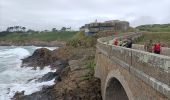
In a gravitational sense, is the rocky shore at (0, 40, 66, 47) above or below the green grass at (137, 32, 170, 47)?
below

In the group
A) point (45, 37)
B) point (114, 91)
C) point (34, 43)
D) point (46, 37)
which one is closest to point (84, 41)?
point (114, 91)

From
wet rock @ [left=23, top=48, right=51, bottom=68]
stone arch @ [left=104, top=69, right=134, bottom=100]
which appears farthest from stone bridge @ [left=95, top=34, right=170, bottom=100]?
wet rock @ [left=23, top=48, right=51, bottom=68]

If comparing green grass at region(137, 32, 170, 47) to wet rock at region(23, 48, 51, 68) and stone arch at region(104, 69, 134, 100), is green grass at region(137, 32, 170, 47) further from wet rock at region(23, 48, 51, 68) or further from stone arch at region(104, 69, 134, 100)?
wet rock at region(23, 48, 51, 68)

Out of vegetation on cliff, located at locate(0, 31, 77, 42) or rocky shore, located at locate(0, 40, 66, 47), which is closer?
rocky shore, located at locate(0, 40, 66, 47)

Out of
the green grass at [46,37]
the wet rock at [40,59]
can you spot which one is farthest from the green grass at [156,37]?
the green grass at [46,37]

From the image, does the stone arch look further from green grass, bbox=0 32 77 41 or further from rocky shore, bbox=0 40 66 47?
green grass, bbox=0 32 77 41

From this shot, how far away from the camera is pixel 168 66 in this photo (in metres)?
7.62

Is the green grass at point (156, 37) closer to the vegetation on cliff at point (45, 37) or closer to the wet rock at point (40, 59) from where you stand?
the wet rock at point (40, 59)

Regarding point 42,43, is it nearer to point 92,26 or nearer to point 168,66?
point 92,26

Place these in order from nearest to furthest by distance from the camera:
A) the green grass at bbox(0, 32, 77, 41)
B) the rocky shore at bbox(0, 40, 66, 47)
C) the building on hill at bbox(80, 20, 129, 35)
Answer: the building on hill at bbox(80, 20, 129, 35)
the rocky shore at bbox(0, 40, 66, 47)
the green grass at bbox(0, 32, 77, 41)

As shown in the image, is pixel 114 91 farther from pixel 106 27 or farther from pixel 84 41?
pixel 106 27

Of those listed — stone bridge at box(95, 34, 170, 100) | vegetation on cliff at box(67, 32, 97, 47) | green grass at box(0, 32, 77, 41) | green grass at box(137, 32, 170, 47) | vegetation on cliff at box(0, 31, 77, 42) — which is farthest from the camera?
vegetation on cliff at box(0, 31, 77, 42)

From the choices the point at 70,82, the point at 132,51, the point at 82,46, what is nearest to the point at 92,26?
the point at 82,46

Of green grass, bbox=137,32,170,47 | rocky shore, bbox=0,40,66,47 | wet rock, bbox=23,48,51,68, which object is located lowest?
rocky shore, bbox=0,40,66,47
